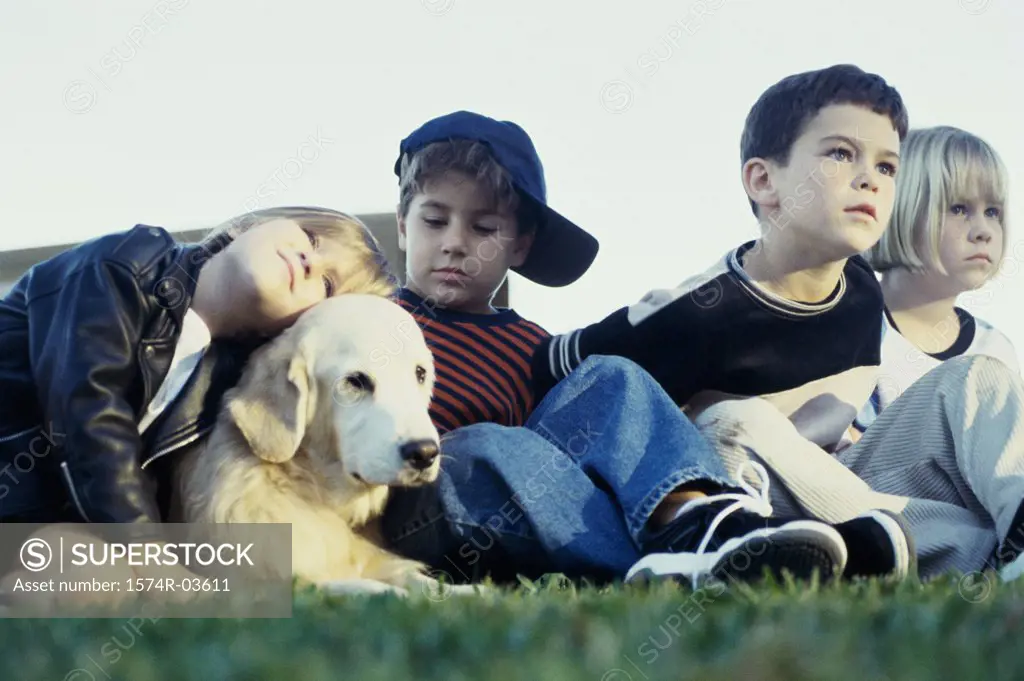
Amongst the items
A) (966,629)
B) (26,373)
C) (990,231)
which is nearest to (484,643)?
(966,629)

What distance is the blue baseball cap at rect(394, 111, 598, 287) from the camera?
6.86 ft

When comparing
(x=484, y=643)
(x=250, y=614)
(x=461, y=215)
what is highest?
(x=461, y=215)

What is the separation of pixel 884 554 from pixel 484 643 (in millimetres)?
650

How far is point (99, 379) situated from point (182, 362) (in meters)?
0.15

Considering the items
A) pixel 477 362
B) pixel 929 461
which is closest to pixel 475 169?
pixel 477 362

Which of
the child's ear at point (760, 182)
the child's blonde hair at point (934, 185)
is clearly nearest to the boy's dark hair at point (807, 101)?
the child's ear at point (760, 182)

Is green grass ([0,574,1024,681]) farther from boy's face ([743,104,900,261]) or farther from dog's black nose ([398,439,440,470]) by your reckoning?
boy's face ([743,104,900,261])

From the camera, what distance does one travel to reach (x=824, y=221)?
2.14 m

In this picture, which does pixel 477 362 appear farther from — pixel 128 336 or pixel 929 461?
pixel 929 461

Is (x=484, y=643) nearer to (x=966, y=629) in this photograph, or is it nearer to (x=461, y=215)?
(x=966, y=629)

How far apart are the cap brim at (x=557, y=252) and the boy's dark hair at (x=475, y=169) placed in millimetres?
32

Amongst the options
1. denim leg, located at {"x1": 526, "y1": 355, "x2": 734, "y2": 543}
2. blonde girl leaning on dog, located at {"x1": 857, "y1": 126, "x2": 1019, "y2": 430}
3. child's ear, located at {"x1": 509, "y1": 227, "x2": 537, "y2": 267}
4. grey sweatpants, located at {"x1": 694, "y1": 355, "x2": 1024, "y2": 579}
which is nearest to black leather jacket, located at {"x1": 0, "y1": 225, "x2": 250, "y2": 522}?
denim leg, located at {"x1": 526, "y1": 355, "x2": 734, "y2": 543}

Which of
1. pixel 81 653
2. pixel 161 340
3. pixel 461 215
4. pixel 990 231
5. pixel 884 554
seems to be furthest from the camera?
pixel 990 231

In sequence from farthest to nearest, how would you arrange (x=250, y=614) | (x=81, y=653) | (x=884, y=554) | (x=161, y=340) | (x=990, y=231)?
(x=990, y=231)
(x=161, y=340)
(x=884, y=554)
(x=250, y=614)
(x=81, y=653)
